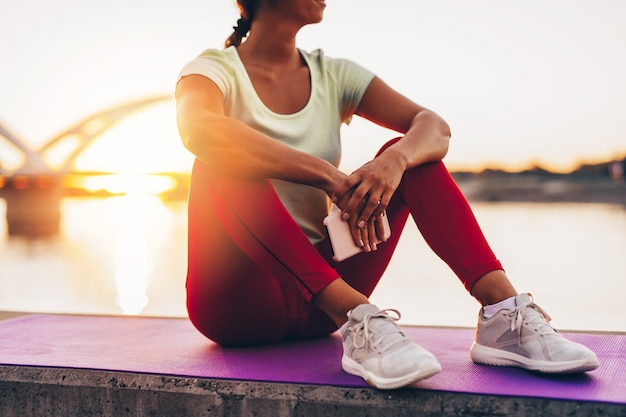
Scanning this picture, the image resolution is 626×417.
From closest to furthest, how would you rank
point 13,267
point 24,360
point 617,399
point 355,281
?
point 617,399
point 24,360
point 355,281
point 13,267

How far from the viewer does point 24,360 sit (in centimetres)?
137

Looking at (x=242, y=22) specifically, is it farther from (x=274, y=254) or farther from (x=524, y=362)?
(x=524, y=362)

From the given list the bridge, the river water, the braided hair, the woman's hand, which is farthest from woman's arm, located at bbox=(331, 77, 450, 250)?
the bridge

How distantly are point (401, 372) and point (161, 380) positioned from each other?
47 cm

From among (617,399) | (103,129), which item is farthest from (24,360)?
(103,129)

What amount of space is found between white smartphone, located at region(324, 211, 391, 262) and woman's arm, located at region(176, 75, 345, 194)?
0.06m

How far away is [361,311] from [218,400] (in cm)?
31

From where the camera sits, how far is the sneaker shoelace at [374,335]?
1094 mm

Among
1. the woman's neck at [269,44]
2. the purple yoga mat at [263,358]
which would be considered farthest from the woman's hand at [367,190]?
the woman's neck at [269,44]

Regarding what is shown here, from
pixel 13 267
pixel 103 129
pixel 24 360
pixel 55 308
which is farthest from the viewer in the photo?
pixel 103 129

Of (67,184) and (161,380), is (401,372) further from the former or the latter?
(67,184)

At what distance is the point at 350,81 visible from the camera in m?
1.64

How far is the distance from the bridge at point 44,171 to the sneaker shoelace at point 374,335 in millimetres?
18274

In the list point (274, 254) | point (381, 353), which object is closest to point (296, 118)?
point (274, 254)
